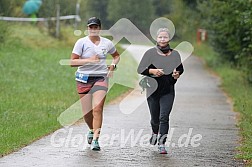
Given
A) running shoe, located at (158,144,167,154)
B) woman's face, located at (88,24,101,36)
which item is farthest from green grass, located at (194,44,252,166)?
woman's face, located at (88,24,101,36)

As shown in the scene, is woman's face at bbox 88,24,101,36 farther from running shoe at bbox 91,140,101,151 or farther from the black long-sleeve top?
running shoe at bbox 91,140,101,151

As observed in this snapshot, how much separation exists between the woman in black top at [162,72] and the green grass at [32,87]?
2.11 m

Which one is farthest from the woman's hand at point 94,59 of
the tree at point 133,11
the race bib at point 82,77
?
the tree at point 133,11

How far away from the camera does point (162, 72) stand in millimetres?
10758

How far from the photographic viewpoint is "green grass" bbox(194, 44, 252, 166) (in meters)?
11.5

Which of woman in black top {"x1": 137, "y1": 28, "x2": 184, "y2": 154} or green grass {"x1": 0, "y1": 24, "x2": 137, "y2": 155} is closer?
woman in black top {"x1": 137, "y1": 28, "x2": 184, "y2": 154}

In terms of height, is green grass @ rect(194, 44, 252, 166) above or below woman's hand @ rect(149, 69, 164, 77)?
below

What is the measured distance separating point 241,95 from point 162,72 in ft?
35.5

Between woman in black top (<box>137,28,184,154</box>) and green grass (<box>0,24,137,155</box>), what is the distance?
2114mm

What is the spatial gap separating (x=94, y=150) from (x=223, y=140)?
2786 millimetres

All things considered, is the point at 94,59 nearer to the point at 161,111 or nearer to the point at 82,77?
the point at 82,77

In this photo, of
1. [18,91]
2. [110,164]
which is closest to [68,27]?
[18,91]

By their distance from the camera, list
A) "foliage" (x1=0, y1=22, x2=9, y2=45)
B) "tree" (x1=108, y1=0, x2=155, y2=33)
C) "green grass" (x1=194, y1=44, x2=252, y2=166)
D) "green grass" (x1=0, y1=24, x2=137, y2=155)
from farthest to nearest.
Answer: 1. "tree" (x1=108, y1=0, x2=155, y2=33)
2. "foliage" (x1=0, y1=22, x2=9, y2=45)
3. "green grass" (x1=0, y1=24, x2=137, y2=155)
4. "green grass" (x1=194, y1=44, x2=252, y2=166)

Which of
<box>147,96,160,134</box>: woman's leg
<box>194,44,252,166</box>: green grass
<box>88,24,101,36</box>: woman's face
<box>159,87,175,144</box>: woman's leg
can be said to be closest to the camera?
<box>159,87,175,144</box>: woman's leg
